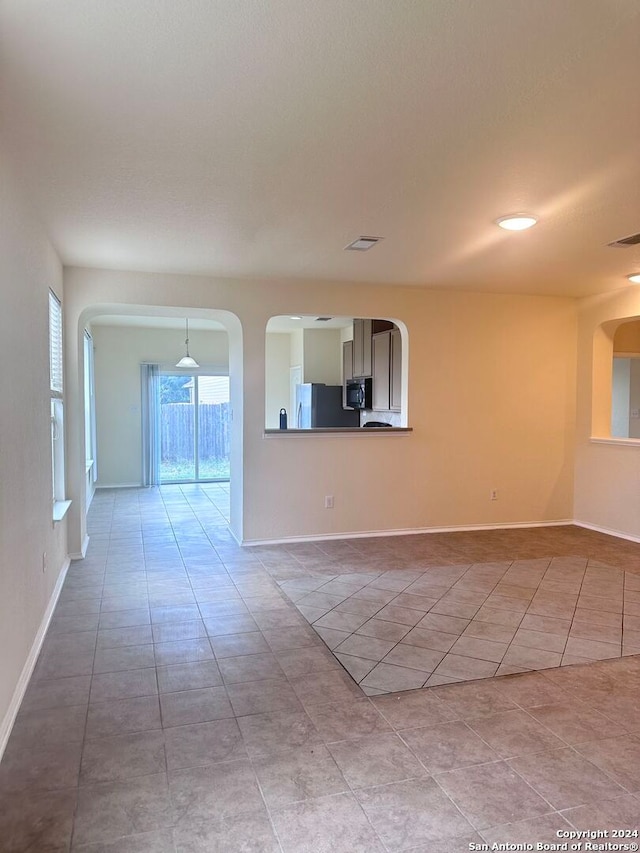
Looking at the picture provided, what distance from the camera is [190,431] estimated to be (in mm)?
9062

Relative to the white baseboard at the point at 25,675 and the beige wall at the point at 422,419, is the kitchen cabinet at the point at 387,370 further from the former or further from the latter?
the white baseboard at the point at 25,675

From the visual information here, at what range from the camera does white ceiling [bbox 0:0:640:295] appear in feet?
5.29

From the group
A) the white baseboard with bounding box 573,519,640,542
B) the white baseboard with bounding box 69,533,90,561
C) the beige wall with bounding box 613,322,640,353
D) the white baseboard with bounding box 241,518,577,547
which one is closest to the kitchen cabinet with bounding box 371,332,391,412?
the white baseboard with bounding box 241,518,577,547

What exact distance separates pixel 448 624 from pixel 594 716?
1036 millimetres

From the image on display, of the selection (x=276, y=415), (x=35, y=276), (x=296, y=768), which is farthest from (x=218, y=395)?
(x=296, y=768)

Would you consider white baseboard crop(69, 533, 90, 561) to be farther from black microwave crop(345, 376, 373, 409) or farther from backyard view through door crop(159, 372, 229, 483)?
backyard view through door crop(159, 372, 229, 483)

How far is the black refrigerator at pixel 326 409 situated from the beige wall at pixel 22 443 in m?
4.91

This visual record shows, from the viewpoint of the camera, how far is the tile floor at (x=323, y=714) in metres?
1.80

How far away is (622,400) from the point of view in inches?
292

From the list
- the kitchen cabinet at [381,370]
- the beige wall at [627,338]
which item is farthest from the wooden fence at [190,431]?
the beige wall at [627,338]

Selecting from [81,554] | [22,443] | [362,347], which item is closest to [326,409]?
[362,347]

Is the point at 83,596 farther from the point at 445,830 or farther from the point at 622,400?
the point at 622,400

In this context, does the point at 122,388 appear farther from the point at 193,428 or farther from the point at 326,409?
the point at 326,409

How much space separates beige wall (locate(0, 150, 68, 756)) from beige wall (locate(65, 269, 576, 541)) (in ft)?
4.36
